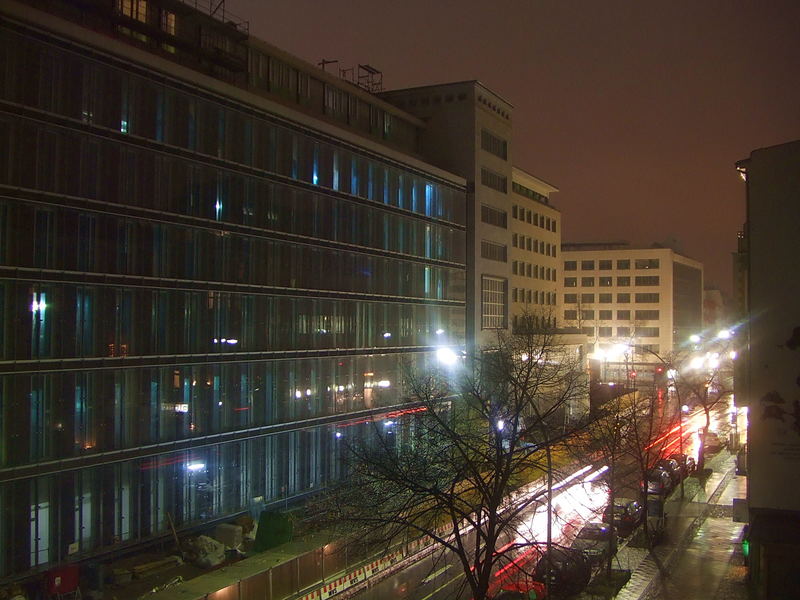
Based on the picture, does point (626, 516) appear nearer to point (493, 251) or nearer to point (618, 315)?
point (493, 251)

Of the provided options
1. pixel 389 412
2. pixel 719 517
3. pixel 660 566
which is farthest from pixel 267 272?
pixel 719 517

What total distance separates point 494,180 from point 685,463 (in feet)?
89.2

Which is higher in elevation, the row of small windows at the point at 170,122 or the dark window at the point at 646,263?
the dark window at the point at 646,263

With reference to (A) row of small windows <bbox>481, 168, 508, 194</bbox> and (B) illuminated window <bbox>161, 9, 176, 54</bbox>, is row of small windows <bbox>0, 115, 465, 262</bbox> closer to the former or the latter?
(B) illuminated window <bbox>161, 9, 176, 54</bbox>

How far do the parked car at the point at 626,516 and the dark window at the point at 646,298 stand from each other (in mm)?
98667

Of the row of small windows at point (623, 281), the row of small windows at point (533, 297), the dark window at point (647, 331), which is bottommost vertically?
the dark window at point (647, 331)

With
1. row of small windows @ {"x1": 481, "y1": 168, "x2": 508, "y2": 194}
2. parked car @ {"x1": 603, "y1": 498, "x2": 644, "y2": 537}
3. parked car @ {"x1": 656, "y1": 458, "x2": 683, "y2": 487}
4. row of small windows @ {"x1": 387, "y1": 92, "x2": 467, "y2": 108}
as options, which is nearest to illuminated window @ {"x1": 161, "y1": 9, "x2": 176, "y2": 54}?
row of small windows @ {"x1": 387, "y1": 92, "x2": 467, "y2": 108}

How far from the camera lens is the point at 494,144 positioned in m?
62.4

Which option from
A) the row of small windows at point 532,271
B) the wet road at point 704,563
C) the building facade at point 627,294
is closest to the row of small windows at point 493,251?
the row of small windows at point 532,271

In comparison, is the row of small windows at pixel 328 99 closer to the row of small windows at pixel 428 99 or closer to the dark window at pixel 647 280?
the row of small windows at pixel 428 99

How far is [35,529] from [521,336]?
36.2 metres

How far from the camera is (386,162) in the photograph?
48.8 metres

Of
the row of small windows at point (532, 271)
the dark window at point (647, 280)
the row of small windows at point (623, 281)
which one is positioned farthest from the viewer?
the row of small windows at point (623, 281)

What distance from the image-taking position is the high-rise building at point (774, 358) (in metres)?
22.3
